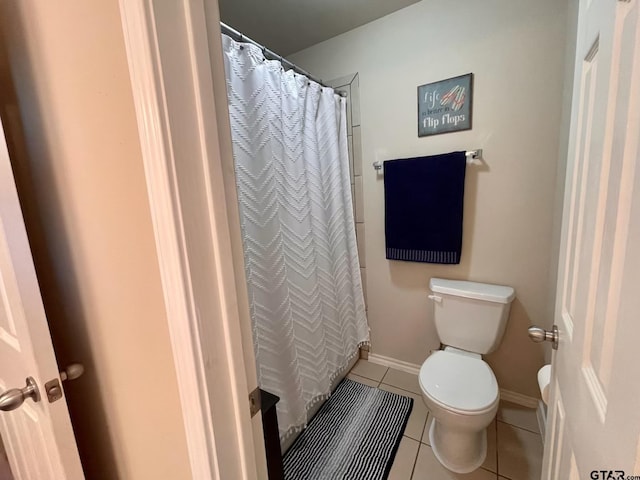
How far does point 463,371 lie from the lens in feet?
4.63

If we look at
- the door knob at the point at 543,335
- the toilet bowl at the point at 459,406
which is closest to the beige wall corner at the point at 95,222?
the door knob at the point at 543,335

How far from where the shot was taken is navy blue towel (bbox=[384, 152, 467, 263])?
1547 millimetres

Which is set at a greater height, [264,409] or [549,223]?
[549,223]

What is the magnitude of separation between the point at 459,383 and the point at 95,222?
1.56m

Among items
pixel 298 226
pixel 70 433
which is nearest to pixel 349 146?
pixel 298 226

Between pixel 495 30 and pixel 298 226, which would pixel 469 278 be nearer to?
pixel 298 226

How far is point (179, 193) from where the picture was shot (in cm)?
40

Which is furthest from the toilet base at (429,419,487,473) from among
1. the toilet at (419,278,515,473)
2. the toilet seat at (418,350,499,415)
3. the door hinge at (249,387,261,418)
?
the door hinge at (249,387,261,418)

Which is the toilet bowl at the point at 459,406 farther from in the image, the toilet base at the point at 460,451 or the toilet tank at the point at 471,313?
the toilet tank at the point at 471,313

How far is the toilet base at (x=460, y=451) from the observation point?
4.28 ft

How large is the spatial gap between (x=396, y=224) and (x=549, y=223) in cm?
77

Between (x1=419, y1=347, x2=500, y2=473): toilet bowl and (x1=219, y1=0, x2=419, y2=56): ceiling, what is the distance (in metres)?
1.98

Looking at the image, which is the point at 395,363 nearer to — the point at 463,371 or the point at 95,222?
the point at 463,371

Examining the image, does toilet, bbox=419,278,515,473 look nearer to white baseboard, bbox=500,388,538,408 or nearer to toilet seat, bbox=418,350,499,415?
toilet seat, bbox=418,350,499,415
